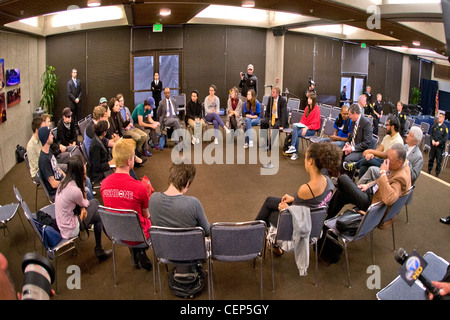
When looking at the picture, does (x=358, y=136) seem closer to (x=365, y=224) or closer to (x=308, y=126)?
(x=308, y=126)

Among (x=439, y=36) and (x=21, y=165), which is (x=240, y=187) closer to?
(x=21, y=165)

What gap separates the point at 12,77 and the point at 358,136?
266 inches

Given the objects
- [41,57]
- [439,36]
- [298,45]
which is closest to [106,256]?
[41,57]

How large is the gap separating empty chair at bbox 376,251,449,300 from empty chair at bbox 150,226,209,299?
4.80 ft

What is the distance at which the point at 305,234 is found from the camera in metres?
3.83

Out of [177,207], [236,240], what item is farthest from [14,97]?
[236,240]

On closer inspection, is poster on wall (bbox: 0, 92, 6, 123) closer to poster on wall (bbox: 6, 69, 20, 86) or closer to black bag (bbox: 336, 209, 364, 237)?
poster on wall (bbox: 6, 69, 20, 86)

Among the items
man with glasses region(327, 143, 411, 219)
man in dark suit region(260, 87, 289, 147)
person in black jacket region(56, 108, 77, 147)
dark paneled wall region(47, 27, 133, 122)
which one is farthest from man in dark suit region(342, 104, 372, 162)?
dark paneled wall region(47, 27, 133, 122)

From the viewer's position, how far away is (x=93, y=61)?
Answer: 39.4ft

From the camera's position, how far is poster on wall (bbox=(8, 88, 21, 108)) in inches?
325

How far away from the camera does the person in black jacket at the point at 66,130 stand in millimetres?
7183

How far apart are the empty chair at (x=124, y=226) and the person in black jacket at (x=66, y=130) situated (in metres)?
3.76

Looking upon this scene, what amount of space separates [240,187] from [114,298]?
10.8 feet

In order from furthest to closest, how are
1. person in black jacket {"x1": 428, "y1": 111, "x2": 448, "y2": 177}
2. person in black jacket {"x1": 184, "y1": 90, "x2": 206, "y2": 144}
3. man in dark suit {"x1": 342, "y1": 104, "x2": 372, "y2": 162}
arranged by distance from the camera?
1. person in black jacket {"x1": 184, "y1": 90, "x2": 206, "y2": 144}
2. person in black jacket {"x1": 428, "y1": 111, "x2": 448, "y2": 177}
3. man in dark suit {"x1": 342, "y1": 104, "x2": 372, "y2": 162}
